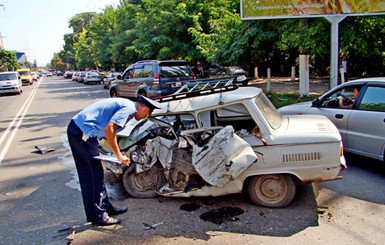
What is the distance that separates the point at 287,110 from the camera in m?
6.79

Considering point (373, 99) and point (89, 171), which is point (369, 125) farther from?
point (89, 171)

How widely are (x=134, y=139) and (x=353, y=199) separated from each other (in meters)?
3.14

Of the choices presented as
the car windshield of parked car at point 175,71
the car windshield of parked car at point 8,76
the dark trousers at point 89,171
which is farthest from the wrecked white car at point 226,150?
the car windshield of parked car at point 8,76

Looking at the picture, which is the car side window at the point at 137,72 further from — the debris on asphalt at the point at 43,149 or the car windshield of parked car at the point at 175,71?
the debris on asphalt at the point at 43,149

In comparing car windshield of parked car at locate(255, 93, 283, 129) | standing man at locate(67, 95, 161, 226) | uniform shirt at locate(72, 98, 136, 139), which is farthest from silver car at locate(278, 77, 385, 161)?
uniform shirt at locate(72, 98, 136, 139)

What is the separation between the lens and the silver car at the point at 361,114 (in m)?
5.27

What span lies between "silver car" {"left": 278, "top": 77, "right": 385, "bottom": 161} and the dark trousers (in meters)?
4.15

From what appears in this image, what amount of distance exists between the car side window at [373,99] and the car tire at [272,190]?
225 cm

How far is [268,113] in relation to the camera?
15.2 feet

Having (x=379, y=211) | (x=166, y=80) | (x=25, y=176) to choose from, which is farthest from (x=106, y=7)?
(x=379, y=211)

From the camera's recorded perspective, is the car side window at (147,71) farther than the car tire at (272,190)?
Yes

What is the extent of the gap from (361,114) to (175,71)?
8.67m

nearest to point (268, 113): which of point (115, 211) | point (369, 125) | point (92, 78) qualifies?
point (369, 125)

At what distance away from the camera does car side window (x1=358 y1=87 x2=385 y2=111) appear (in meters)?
5.33
